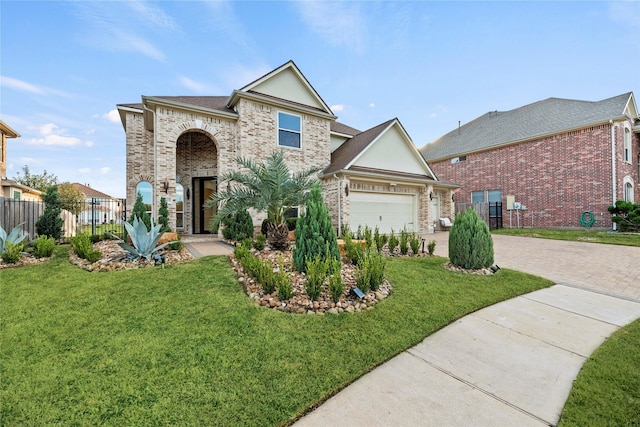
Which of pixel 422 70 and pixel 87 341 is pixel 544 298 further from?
pixel 422 70

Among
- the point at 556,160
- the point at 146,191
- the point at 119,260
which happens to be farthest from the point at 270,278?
the point at 556,160

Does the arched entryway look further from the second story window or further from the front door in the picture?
the second story window

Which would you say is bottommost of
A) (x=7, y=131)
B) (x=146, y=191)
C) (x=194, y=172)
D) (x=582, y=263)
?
(x=582, y=263)

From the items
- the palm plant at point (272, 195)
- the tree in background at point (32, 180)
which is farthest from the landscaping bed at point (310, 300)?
the tree in background at point (32, 180)

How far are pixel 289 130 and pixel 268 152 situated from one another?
5.27ft

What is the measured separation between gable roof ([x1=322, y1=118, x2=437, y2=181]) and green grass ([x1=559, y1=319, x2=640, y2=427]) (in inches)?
371

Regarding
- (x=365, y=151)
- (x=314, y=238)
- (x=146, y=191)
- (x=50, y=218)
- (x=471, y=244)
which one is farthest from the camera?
(x=365, y=151)

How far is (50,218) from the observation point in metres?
8.78

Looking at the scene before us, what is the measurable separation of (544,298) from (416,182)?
32.0 feet

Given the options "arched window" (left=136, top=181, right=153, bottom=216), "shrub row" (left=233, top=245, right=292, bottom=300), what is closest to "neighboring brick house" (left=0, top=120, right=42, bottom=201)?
"arched window" (left=136, top=181, right=153, bottom=216)

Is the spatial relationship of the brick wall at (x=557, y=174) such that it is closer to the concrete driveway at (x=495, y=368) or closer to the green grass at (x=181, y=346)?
the concrete driveway at (x=495, y=368)

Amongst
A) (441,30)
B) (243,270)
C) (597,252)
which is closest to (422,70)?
(441,30)

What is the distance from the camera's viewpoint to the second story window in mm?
12148

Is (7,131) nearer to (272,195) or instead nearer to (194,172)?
(194,172)
